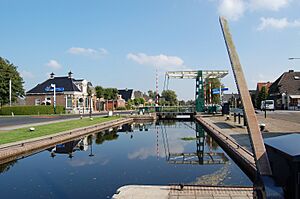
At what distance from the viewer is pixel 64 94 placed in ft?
179

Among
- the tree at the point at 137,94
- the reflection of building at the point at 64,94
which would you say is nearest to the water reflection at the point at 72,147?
the reflection of building at the point at 64,94

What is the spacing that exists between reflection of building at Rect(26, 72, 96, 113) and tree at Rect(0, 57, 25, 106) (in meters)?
2.87

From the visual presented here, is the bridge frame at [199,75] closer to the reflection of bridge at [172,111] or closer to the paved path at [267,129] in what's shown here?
the reflection of bridge at [172,111]

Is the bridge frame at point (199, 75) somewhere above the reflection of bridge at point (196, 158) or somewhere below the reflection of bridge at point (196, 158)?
above

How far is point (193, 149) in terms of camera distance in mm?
14500

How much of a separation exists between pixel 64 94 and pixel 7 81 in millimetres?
12394

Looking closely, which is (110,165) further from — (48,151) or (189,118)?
(189,118)

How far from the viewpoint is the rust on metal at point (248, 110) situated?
12.3ft

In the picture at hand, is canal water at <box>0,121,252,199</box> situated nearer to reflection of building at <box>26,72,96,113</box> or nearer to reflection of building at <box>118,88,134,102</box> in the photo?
reflection of building at <box>26,72,96,113</box>

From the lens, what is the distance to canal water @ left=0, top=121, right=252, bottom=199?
7820 millimetres

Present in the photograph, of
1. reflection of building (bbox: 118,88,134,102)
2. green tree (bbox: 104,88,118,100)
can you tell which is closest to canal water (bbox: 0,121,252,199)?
green tree (bbox: 104,88,118,100)

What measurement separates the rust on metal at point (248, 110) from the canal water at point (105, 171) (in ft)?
14.2

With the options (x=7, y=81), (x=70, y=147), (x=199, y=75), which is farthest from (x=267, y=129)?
(x=7, y=81)

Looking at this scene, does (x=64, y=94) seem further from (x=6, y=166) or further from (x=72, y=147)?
(x=6, y=166)
